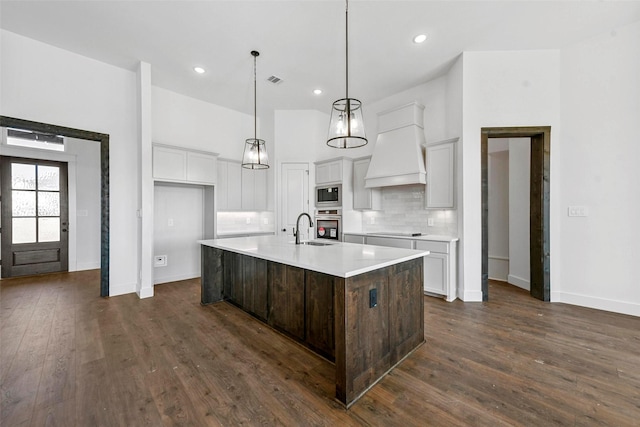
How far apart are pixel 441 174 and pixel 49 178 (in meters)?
7.30

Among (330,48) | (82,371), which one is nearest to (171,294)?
(82,371)

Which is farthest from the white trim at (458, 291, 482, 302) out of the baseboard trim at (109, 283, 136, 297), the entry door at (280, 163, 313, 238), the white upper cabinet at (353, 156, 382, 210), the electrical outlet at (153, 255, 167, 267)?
the baseboard trim at (109, 283, 136, 297)

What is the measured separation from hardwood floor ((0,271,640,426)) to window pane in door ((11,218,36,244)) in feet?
8.76

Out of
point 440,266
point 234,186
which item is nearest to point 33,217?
point 234,186

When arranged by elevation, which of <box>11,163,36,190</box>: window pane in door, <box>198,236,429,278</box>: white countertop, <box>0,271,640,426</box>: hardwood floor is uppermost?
<box>11,163,36,190</box>: window pane in door

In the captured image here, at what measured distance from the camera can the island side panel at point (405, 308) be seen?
2072 millimetres

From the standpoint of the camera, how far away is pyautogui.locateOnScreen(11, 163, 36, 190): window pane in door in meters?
4.91

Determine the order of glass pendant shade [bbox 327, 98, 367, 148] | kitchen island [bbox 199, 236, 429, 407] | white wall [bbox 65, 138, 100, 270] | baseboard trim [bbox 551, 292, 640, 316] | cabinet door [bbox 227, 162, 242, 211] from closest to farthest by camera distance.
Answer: kitchen island [bbox 199, 236, 429, 407]
glass pendant shade [bbox 327, 98, 367, 148]
baseboard trim [bbox 551, 292, 640, 316]
cabinet door [bbox 227, 162, 242, 211]
white wall [bbox 65, 138, 100, 270]

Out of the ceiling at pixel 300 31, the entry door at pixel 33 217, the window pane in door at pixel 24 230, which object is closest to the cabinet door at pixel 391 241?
the ceiling at pixel 300 31

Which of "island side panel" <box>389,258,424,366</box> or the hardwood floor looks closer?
the hardwood floor

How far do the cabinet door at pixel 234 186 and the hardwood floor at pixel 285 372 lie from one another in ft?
7.89

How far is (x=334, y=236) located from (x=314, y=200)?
891 millimetres

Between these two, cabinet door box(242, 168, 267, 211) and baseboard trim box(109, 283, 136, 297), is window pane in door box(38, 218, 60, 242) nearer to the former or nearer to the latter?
baseboard trim box(109, 283, 136, 297)

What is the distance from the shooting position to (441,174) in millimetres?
3955
